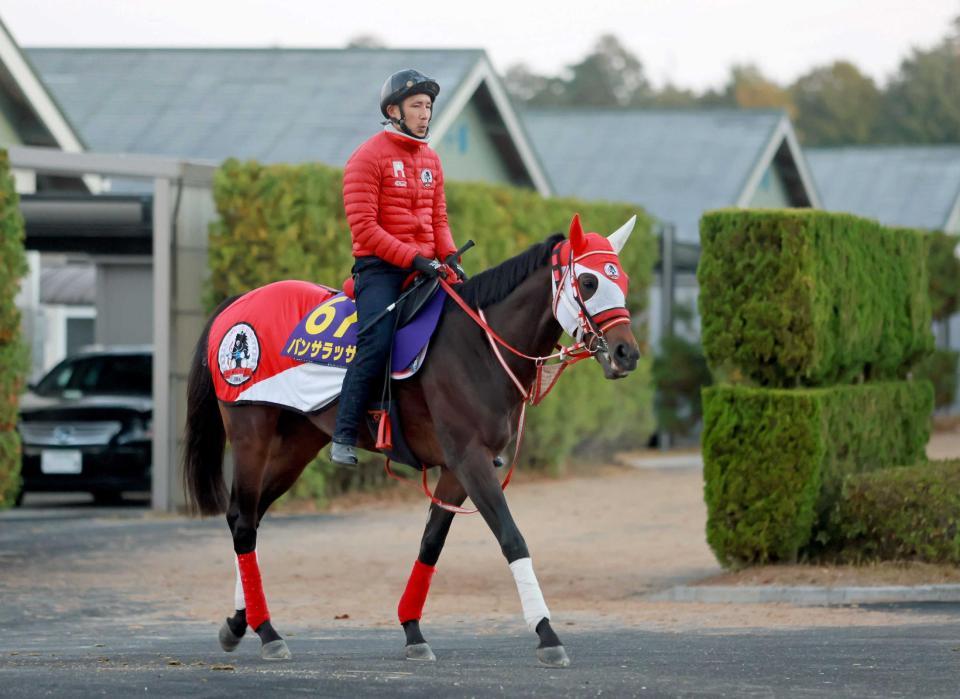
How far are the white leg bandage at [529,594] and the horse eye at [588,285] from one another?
127 centimetres

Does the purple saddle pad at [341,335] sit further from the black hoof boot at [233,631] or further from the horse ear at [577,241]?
the black hoof boot at [233,631]

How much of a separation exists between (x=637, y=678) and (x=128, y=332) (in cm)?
1976

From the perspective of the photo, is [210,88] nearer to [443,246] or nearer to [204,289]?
[204,289]

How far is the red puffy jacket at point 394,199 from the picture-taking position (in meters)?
8.33

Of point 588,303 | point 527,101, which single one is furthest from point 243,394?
point 527,101

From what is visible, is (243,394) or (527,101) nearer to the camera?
(243,394)

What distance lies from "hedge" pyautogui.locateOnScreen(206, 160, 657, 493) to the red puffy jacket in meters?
8.14

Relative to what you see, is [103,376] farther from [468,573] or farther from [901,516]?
[901,516]

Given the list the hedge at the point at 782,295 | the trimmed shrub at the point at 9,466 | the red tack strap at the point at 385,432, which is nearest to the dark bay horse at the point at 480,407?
the red tack strap at the point at 385,432

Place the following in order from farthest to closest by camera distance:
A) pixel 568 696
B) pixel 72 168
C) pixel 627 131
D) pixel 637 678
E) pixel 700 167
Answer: pixel 627 131, pixel 700 167, pixel 72 168, pixel 637 678, pixel 568 696

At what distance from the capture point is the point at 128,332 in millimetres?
25797

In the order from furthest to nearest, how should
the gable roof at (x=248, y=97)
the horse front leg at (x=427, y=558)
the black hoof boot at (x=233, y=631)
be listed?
the gable roof at (x=248, y=97), the black hoof boot at (x=233, y=631), the horse front leg at (x=427, y=558)

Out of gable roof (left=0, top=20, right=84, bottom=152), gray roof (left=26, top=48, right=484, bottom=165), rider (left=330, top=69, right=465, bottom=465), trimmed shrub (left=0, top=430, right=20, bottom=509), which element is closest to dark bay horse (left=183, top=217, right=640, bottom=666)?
rider (left=330, top=69, right=465, bottom=465)

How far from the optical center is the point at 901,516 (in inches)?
461
